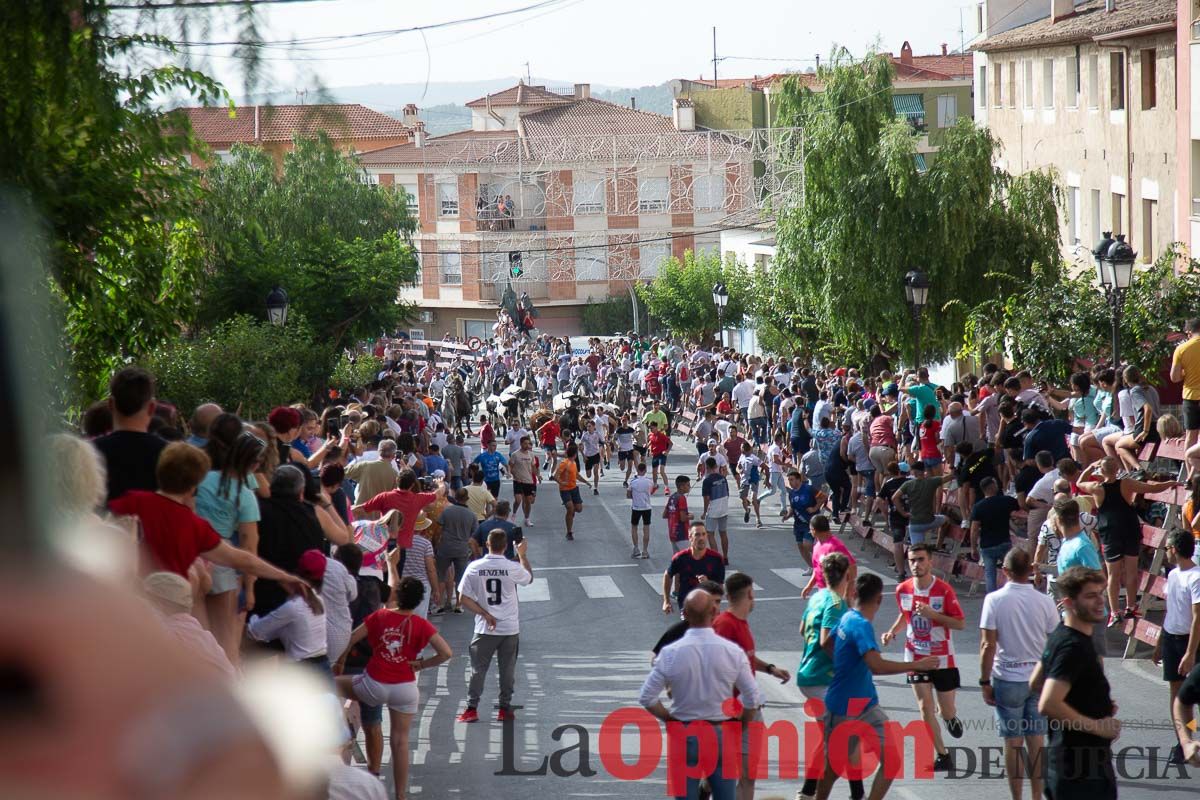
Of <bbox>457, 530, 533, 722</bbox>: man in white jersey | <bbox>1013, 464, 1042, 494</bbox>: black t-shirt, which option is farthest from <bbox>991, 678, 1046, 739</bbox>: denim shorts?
<bbox>1013, 464, 1042, 494</bbox>: black t-shirt

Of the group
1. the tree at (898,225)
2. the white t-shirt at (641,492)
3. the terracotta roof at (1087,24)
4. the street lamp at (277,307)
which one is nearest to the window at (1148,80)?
the terracotta roof at (1087,24)

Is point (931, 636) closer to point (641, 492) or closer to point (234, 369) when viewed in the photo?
point (641, 492)

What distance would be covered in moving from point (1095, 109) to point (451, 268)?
47.0 metres

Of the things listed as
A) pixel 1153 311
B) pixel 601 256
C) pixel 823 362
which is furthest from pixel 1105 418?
pixel 601 256

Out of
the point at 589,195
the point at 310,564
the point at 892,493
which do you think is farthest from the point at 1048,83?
the point at 589,195

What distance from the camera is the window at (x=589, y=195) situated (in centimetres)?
7656

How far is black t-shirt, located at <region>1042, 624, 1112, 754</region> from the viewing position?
773cm

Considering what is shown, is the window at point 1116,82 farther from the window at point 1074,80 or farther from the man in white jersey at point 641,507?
the man in white jersey at point 641,507

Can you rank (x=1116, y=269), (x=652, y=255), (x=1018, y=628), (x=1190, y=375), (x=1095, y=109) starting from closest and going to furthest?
(x=1018, y=628) < (x=1190, y=375) < (x=1116, y=269) < (x=1095, y=109) < (x=652, y=255)

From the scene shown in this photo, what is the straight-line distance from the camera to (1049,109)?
40.0 meters

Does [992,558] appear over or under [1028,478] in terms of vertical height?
under

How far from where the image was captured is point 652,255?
77875 mm

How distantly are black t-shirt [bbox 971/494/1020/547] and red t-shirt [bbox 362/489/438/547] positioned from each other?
615 cm

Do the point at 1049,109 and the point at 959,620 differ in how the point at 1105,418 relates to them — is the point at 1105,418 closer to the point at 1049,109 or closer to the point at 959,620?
the point at 959,620
